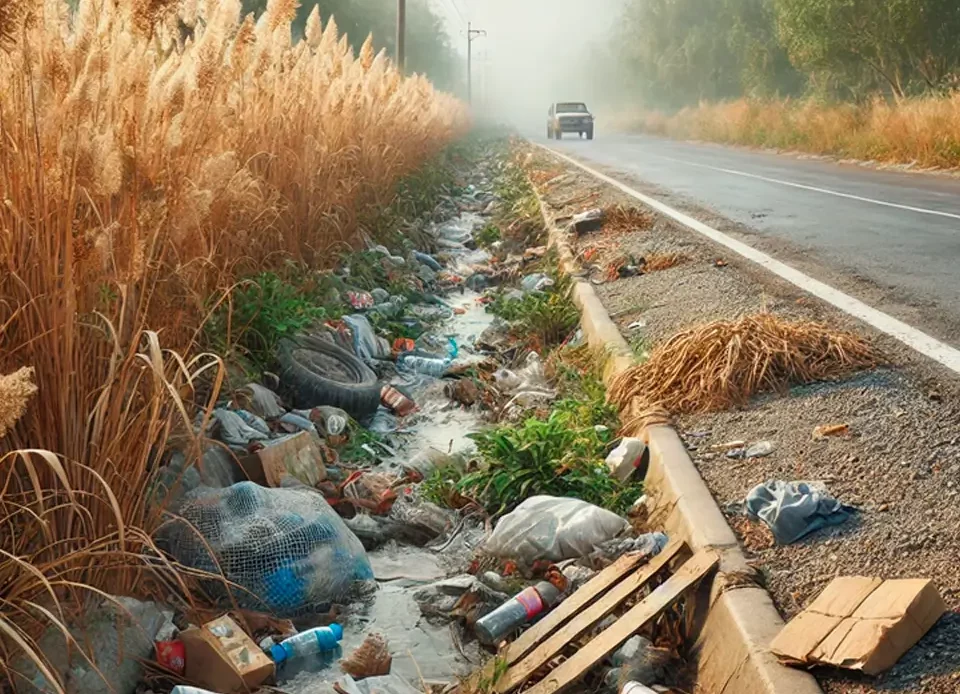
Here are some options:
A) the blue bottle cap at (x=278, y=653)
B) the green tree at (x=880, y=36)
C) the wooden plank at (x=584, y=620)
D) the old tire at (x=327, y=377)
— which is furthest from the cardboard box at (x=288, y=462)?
the green tree at (x=880, y=36)

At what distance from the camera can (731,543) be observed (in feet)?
10.9

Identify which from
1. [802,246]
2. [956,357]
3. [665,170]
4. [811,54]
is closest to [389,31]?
[811,54]

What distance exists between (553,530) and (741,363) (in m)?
1.35

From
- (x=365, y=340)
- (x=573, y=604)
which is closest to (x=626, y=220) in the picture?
(x=365, y=340)

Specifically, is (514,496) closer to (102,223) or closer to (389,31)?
(102,223)

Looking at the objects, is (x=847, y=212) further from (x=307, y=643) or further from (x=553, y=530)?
(x=307, y=643)

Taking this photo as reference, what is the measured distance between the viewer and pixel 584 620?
3.22 metres

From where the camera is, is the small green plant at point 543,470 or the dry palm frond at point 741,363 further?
the dry palm frond at point 741,363

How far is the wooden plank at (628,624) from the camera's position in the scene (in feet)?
9.77

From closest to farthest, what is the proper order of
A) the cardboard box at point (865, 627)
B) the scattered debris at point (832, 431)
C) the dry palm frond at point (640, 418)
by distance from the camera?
the cardboard box at point (865, 627) → the scattered debris at point (832, 431) → the dry palm frond at point (640, 418)

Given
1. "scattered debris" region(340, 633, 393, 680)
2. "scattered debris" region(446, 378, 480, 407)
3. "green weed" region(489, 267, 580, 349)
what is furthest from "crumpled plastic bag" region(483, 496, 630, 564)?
"green weed" region(489, 267, 580, 349)

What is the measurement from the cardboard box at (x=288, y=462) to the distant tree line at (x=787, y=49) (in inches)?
845

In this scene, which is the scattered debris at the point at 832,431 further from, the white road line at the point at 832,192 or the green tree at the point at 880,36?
the green tree at the point at 880,36

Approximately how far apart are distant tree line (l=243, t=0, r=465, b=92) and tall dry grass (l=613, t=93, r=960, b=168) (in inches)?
347
